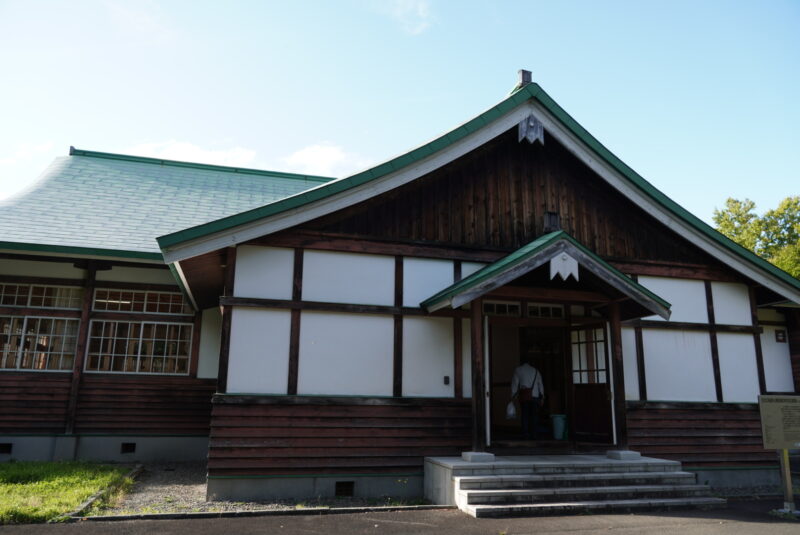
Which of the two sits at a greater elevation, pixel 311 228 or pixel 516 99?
pixel 516 99

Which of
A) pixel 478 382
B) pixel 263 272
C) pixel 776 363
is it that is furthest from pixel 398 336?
pixel 776 363

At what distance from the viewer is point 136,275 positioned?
40.9 ft

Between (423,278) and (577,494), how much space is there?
13.1 ft

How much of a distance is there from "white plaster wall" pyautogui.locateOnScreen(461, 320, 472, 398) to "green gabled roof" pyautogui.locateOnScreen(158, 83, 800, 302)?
2.90 m

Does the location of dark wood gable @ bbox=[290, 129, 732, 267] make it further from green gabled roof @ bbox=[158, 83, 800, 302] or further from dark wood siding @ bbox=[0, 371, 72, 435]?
dark wood siding @ bbox=[0, 371, 72, 435]

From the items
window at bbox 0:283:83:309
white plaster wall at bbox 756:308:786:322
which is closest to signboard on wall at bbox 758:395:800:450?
white plaster wall at bbox 756:308:786:322

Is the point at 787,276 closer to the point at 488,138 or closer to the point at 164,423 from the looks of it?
the point at 488,138

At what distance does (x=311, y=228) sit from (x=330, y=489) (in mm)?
3978

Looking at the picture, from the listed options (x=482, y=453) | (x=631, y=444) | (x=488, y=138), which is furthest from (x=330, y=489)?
(x=488, y=138)

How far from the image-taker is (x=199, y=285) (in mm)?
10914

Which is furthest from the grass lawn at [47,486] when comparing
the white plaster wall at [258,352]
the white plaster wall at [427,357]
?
the white plaster wall at [427,357]

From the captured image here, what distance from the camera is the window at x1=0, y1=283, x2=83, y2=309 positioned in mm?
11875

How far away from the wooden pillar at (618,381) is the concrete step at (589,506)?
4.50ft

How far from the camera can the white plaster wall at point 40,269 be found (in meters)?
11.9
